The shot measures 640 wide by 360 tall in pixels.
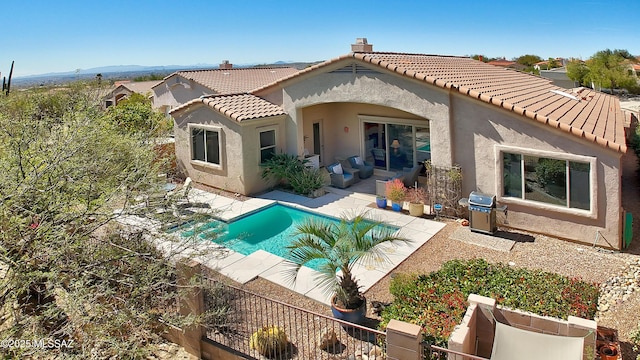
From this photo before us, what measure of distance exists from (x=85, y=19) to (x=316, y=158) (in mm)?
19281

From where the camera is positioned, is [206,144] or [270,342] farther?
[206,144]

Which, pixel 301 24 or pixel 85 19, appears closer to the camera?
pixel 85 19

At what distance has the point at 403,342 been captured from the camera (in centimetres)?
754

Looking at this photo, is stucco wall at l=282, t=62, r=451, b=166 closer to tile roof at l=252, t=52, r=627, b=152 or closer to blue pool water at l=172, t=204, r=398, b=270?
tile roof at l=252, t=52, r=627, b=152

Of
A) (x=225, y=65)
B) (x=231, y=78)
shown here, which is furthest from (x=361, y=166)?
(x=225, y=65)

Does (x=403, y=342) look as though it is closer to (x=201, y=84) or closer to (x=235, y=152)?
(x=235, y=152)

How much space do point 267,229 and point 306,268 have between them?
499 cm

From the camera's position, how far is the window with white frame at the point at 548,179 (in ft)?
48.5

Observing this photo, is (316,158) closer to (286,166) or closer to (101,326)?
(286,166)

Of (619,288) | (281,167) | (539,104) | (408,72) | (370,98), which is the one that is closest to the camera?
(619,288)

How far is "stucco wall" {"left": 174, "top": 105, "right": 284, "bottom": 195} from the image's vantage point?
2144 centimetres

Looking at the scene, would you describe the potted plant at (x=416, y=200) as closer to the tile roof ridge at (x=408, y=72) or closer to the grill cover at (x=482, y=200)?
the grill cover at (x=482, y=200)

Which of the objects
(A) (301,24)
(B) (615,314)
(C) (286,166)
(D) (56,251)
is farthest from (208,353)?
(A) (301,24)

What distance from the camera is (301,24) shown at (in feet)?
179
